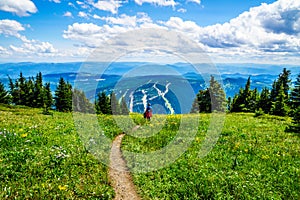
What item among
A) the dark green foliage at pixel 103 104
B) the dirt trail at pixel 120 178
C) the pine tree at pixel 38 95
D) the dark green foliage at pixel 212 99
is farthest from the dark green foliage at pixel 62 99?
the dirt trail at pixel 120 178

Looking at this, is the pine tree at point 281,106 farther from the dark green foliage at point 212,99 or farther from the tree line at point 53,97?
the tree line at point 53,97

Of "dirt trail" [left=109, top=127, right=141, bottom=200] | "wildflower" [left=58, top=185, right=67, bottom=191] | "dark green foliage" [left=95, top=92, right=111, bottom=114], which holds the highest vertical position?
"wildflower" [left=58, top=185, right=67, bottom=191]

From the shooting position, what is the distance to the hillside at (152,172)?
417 inches

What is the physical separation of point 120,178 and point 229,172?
18.2 ft

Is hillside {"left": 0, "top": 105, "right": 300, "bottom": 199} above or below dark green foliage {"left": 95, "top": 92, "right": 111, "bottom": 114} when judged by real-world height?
above

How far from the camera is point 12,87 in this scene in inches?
4213

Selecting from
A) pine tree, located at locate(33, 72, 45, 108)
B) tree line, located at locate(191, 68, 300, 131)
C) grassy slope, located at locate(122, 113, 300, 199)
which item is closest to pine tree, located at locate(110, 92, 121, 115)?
tree line, located at locate(191, 68, 300, 131)

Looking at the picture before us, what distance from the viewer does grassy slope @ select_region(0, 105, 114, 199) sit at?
9.96m

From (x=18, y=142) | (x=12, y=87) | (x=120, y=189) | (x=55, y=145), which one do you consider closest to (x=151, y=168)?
(x=120, y=189)

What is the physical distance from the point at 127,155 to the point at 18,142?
6.36 meters

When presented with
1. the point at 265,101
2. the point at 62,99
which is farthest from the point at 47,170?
the point at 62,99

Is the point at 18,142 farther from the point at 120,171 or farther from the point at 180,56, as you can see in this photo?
the point at 180,56

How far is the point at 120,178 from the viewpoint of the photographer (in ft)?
42.0

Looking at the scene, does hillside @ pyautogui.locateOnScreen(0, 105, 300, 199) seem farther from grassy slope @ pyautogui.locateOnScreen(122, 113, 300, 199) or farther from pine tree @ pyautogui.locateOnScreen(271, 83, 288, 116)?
pine tree @ pyautogui.locateOnScreen(271, 83, 288, 116)
